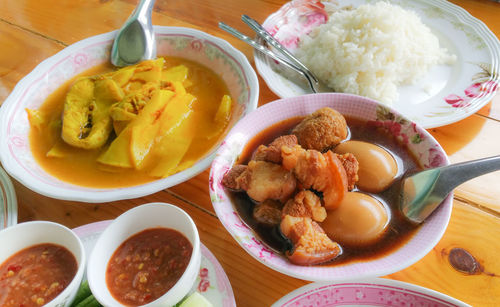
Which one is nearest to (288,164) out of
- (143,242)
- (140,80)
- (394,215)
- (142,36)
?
(394,215)

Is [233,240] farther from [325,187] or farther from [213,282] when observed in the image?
[325,187]

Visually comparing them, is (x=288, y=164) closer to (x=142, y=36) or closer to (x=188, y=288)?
(x=188, y=288)

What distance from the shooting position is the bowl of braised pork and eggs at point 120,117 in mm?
1350

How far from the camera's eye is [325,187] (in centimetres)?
107

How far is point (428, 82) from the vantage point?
5.63ft

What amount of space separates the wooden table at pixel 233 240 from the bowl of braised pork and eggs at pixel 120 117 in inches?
4.6

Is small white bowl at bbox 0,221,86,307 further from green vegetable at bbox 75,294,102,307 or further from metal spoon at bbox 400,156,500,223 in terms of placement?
metal spoon at bbox 400,156,500,223

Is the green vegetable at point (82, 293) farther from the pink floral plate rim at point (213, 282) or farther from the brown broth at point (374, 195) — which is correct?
the brown broth at point (374, 195)

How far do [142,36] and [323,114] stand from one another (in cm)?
111

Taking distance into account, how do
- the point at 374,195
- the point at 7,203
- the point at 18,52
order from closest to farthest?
the point at 374,195, the point at 7,203, the point at 18,52

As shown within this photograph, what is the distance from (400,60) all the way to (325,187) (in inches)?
38.6

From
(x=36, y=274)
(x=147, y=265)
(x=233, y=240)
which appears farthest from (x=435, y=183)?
(x=36, y=274)

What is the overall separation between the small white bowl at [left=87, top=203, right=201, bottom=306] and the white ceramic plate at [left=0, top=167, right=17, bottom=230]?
1.59 feet

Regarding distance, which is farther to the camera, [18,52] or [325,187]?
[18,52]
